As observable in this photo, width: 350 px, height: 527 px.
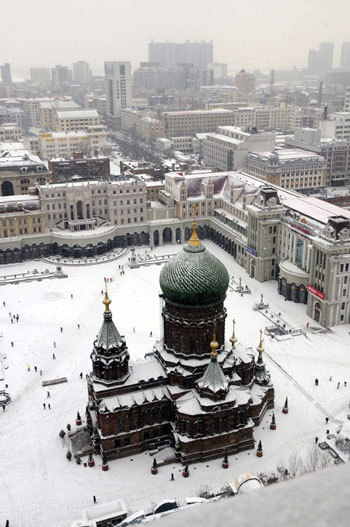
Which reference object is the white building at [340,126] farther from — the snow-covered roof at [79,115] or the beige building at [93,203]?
the beige building at [93,203]

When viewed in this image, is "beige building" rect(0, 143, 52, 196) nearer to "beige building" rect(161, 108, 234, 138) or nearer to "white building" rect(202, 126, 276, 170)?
"white building" rect(202, 126, 276, 170)

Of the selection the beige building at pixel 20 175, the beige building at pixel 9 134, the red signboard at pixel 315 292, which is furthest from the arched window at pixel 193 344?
the beige building at pixel 9 134

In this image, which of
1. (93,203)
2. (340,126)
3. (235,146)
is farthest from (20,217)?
(340,126)

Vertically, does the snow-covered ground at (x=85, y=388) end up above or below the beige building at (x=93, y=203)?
below

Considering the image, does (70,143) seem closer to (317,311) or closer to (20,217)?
(20,217)

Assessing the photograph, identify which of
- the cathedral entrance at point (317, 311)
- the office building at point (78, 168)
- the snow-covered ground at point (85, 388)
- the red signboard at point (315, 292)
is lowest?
the snow-covered ground at point (85, 388)

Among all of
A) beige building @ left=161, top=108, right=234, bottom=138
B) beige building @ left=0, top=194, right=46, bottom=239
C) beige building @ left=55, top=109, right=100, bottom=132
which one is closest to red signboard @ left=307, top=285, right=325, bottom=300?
beige building @ left=0, top=194, right=46, bottom=239

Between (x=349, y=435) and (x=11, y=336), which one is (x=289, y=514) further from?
(x=11, y=336)
